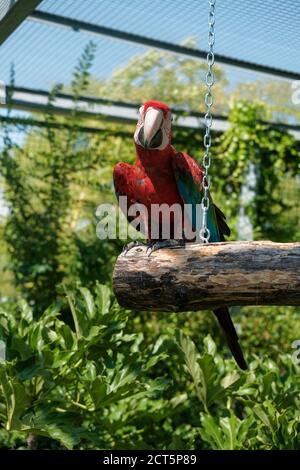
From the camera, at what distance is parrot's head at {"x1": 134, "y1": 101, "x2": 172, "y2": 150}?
209 cm

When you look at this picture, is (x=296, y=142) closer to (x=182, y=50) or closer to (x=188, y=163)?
(x=182, y=50)

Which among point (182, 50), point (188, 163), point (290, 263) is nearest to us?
point (290, 263)

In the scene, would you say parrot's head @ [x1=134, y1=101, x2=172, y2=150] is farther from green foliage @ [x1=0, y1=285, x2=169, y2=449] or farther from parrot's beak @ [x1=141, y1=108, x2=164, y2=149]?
green foliage @ [x1=0, y1=285, x2=169, y2=449]

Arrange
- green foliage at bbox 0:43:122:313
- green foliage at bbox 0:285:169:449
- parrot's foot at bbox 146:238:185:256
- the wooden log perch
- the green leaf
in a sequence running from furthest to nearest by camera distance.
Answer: green foliage at bbox 0:43:122:313 → the green leaf → green foliage at bbox 0:285:169:449 → parrot's foot at bbox 146:238:185:256 → the wooden log perch

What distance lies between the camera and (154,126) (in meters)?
2.09

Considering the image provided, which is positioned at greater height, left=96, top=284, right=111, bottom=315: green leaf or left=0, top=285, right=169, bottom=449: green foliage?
left=96, top=284, right=111, bottom=315: green leaf

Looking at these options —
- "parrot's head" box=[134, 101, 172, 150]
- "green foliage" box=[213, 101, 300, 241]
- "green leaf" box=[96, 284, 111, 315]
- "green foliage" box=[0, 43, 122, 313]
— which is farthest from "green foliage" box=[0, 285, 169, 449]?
"green foliage" box=[213, 101, 300, 241]

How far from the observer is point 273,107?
459cm

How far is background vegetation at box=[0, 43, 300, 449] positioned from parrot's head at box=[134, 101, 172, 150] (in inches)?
32.3

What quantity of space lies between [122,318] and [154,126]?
98 cm

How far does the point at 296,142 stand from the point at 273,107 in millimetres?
275

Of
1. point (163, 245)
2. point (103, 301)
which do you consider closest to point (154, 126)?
point (163, 245)

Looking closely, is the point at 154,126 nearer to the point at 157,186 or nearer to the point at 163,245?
the point at 157,186

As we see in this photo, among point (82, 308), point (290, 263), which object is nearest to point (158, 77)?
point (82, 308)
